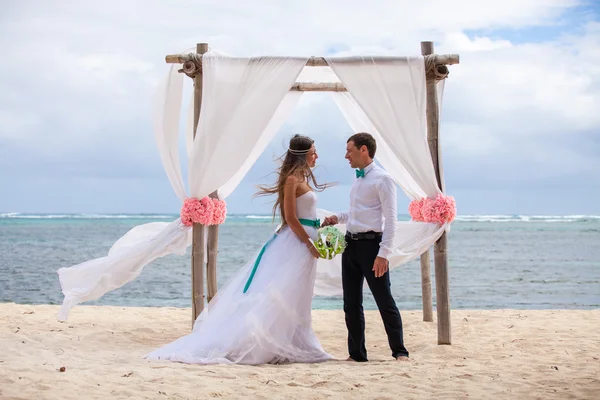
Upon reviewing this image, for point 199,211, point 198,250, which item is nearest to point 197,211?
point 199,211

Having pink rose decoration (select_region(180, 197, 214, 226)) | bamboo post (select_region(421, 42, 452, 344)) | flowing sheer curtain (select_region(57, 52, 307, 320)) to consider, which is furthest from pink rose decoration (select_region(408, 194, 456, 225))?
pink rose decoration (select_region(180, 197, 214, 226))

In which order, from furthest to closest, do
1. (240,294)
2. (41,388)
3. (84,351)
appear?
(84,351), (240,294), (41,388)

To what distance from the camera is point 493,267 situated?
60.2 feet

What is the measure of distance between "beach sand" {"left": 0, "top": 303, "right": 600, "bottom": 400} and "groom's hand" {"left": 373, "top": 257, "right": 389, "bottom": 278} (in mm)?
683

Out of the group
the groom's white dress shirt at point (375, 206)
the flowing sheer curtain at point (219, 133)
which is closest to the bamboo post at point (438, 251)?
the groom's white dress shirt at point (375, 206)

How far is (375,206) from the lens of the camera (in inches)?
212

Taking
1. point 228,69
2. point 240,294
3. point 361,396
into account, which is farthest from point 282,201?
point 361,396

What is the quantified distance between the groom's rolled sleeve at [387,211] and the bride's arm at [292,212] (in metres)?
0.57

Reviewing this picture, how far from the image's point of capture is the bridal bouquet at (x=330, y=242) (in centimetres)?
534

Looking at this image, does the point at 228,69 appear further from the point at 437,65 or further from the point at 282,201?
the point at 437,65

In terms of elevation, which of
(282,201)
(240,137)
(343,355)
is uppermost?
(240,137)

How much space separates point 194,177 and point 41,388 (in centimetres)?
247

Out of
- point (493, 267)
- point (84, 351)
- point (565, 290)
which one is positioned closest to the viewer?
point (84, 351)

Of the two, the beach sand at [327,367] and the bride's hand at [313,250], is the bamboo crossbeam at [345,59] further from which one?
the beach sand at [327,367]
